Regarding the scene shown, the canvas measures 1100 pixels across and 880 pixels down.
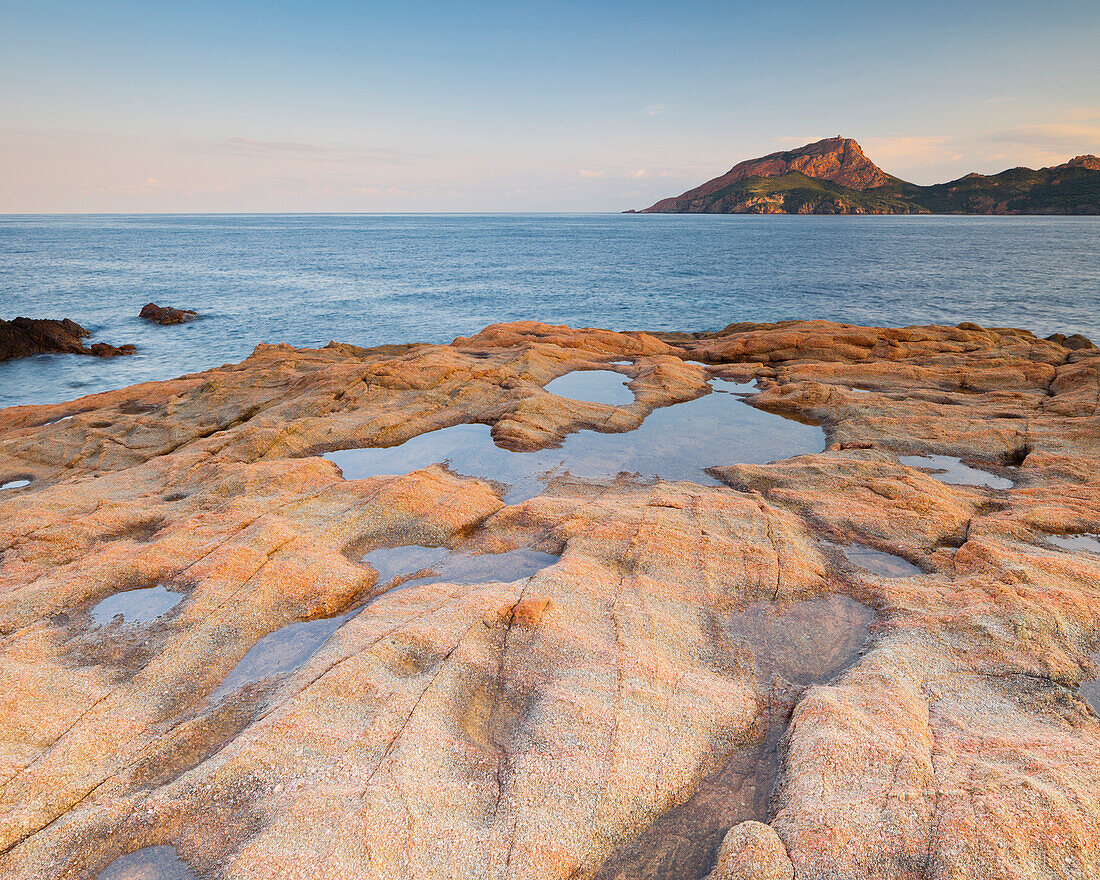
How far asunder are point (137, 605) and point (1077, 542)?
1639cm

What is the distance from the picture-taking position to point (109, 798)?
18.7 ft

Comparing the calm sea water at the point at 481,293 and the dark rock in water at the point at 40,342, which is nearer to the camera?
the dark rock in water at the point at 40,342

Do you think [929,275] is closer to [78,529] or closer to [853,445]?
[853,445]

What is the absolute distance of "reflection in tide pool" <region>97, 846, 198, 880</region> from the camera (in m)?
5.02

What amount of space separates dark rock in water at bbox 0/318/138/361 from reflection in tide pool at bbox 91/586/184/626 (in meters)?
36.1

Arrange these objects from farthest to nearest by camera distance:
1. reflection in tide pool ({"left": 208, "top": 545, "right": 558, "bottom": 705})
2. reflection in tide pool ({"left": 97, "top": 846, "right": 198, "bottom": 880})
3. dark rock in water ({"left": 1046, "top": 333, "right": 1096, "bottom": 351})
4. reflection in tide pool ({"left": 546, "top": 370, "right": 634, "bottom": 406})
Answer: dark rock in water ({"left": 1046, "top": 333, "right": 1096, "bottom": 351}) < reflection in tide pool ({"left": 546, "top": 370, "right": 634, "bottom": 406}) < reflection in tide pool ({"left": 208, "top": 545, "right": 558, "bottom": 705}) < reflection in tide pool ({"left": 97, "top": 846, "right": 198, "bottom": 880})

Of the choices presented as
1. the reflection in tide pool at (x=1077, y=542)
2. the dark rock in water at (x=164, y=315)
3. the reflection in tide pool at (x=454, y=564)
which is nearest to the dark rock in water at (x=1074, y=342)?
the reflection in tide pool at (x=1077, y=542)

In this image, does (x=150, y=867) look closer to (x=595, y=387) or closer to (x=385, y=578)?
(x=385, y=578)

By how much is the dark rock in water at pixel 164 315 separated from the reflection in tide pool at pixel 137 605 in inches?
1833

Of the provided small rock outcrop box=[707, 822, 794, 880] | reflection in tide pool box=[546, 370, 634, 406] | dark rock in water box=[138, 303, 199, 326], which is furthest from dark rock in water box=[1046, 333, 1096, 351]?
dark rock in water box=[138, 303, 199, 326]

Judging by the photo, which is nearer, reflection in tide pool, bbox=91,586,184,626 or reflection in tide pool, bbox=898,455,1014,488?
reflection in tide pool, bbox=91,586,184,626

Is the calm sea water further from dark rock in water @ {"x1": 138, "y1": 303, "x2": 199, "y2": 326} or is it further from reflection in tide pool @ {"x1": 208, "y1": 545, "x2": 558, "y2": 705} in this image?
reflection in tide pool @ {"x1": 208, "y1": 545, "x2": 558, "y2": 705}

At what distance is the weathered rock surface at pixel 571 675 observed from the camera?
A: 5.12 metres

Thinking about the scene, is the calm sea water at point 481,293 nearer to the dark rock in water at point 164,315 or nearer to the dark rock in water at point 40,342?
the dark rock in water at point 40,342
